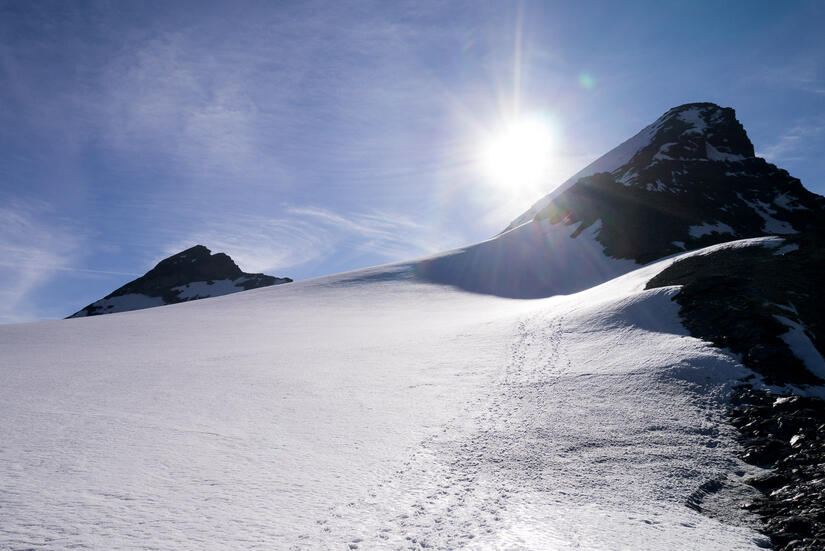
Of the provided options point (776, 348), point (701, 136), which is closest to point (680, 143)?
point (701, 136)

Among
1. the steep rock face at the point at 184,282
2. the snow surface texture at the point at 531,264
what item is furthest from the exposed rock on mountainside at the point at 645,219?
the steep rock face at the point at 184,282

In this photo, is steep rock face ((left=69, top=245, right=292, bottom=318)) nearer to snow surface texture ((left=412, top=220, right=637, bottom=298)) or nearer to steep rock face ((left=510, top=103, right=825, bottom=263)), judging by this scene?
snow surface texture ((left=412, top=220, right=637, bottom=298))

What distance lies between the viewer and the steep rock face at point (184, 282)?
4749 inches

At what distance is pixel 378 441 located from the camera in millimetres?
10078

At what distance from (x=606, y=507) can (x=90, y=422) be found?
36.7 ft

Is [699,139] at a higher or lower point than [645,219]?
higher

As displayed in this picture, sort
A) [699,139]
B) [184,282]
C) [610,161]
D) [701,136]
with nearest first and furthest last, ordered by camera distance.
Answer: [699,139], [701,136], [610,161], [184,282]

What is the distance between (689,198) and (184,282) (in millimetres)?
128525

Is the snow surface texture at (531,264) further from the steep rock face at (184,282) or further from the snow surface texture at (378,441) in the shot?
the steep rock face at (184,282)

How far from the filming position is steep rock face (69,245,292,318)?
396 ft

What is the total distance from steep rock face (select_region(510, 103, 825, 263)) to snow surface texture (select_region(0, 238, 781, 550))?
32.5m

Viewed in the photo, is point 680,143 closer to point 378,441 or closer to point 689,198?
point 689,198

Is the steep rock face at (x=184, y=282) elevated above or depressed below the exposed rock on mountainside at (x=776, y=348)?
above

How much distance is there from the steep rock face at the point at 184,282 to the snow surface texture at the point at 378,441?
110604 mm
